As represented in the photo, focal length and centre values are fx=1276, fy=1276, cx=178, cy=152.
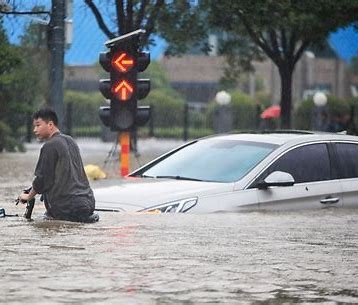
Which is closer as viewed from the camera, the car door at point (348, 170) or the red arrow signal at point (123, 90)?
the car door at point (348, 170)

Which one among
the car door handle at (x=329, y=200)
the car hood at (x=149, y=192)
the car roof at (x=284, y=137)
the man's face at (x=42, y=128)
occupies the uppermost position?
the man's face at (x=42, y=128)

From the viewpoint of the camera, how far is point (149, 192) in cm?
1377

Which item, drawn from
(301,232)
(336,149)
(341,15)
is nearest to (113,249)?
(301,232)

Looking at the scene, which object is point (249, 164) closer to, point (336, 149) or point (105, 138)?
point (336, 149)

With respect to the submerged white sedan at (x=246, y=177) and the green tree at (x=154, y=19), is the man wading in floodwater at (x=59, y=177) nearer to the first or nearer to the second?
the submerged white sedan at (x=246, y=177)

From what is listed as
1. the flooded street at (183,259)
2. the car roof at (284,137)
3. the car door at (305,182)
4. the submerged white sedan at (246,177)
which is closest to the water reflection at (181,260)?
the flooded street at (183,259)

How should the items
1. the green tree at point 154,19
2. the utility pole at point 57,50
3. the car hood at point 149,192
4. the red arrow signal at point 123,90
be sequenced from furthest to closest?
1. the green tree at point 154,19
2. the utility pole at point 57,50
3. the red arrow signal at point 123,90
4. the car hood at point 149,192

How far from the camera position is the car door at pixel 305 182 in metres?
14.4

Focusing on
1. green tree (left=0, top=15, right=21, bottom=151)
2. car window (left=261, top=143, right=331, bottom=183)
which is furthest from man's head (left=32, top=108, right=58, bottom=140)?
green tree (left=0, top=15, right=21, bottom=151)

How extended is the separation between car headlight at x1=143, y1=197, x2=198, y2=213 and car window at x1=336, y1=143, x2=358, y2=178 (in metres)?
2.34

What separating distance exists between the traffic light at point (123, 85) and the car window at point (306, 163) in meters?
5.27

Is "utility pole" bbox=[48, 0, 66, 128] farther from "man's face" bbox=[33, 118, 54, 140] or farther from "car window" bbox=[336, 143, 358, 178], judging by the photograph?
"man's face" bbox=[33, 118, 54, 140]

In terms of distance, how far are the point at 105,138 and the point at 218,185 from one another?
34.1 meters

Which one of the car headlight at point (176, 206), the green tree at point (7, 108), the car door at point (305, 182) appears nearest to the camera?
the car headlight at point (176, 206)
